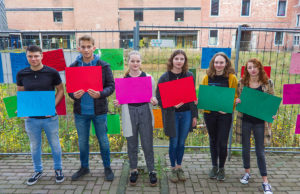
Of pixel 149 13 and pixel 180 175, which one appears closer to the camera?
pixel 180 175

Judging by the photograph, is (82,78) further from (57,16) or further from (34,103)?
(57,16)

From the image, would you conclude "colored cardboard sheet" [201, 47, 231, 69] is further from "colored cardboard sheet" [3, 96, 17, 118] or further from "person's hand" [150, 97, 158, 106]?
"colored cardboard sheet" [3, 96, 17, 118]

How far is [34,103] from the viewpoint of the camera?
10.3 ft

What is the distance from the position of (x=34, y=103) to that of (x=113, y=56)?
4.90ft

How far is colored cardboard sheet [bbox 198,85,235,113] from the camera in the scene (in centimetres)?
320

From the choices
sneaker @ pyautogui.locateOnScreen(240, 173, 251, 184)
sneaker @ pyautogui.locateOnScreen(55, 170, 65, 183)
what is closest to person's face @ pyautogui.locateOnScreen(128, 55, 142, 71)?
sneaker @ pyautogui.locateOnScreen(55, 170, 65, 183)

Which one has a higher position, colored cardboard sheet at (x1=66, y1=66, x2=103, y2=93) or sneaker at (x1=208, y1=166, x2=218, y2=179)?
colored cardboard sheet at (x1=66, y1=66, x2=103, y2=93)

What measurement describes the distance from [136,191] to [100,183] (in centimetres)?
62

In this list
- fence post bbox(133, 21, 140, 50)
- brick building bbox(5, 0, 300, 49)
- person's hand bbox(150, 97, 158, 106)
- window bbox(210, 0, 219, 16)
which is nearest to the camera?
person's hand bbox(150, 97, 158, 106)

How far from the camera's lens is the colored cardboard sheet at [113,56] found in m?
3.89

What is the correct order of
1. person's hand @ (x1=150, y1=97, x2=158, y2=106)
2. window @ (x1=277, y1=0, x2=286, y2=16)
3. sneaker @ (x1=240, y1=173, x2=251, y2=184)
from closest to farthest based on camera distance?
person's hand @ (x1=150, y1=97, x2=158, y2=106)
sneaker @ (x1=240, y1=173, x2=251, y2=184)
window @ (x1=277, y1=0, x2=286, y2=16)

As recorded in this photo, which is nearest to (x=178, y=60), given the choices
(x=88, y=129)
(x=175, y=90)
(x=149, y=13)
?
(x=175, y=90)

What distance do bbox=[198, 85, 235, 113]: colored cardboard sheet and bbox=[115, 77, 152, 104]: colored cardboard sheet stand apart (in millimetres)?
818

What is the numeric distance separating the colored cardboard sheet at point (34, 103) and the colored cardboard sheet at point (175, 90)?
5.28 ft
